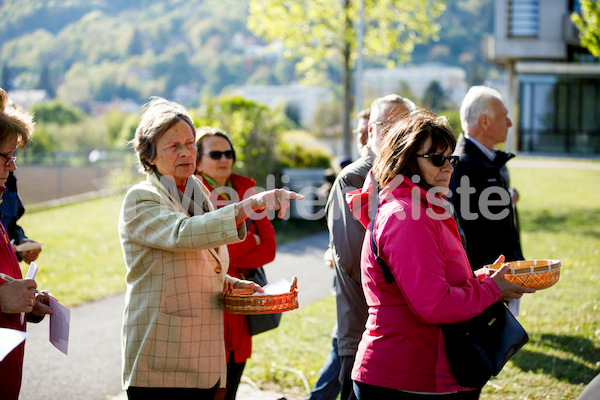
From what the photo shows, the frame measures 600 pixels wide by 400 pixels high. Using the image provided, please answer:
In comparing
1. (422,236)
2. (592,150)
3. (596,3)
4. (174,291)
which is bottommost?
(592,150)

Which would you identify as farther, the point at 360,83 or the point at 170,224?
the point at 360,83

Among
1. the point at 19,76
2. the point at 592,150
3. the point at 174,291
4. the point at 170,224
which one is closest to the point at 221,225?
the point at 170,224

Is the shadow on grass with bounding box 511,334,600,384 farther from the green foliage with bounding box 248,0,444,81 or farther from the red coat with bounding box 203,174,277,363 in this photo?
the green foliage with bounding box 248,0,444,81

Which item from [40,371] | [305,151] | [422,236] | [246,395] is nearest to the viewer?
[422,236]

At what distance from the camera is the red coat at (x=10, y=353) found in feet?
9.07

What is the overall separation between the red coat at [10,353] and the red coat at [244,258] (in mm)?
1315

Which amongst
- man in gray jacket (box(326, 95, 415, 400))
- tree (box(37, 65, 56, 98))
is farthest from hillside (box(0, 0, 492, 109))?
man in gray jacket (box(326, 95, 415, 400))

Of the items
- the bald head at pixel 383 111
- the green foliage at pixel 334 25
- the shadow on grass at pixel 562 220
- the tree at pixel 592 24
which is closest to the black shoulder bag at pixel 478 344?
the bald head at pixel 383 111

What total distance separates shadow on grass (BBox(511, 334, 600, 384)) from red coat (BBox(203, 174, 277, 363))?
9.01 feet

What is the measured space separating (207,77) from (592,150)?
→ 166826mm

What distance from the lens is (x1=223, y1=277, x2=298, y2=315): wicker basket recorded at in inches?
118

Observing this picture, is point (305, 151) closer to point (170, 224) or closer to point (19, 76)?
point (170, 224)

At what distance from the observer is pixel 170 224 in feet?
9.03

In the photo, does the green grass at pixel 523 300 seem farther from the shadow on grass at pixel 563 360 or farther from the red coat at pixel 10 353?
the red coat at pixel 10 353
